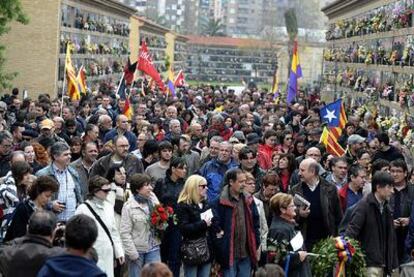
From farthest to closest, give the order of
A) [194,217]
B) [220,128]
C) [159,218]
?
[220,128], [194,217], [159,218]

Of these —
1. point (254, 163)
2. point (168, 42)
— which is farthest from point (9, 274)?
point (168, 42)

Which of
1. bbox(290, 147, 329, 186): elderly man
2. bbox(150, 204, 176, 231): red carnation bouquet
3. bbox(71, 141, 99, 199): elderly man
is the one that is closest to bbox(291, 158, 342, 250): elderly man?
bbox(290, 147, 329, 186): elderly man

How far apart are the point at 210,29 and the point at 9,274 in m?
164

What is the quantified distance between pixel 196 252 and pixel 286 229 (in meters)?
1.32

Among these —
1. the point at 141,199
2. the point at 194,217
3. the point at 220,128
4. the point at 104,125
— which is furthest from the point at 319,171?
the point at 104,125

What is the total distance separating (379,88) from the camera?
36.2m

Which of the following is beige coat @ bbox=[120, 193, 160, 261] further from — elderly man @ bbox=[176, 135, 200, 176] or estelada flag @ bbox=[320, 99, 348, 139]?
estelada flag @ bbox=[320, 99, 348, 139]

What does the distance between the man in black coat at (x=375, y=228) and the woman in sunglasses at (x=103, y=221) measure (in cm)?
257

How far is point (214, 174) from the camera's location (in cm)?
1444

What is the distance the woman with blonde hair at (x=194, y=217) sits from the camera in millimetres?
Result: 11781

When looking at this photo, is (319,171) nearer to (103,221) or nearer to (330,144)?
(103,221)

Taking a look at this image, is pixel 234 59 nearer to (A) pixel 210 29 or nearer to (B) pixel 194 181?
(A) pixel 210 29

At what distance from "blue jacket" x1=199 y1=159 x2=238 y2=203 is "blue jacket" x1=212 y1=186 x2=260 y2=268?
5.50 feet

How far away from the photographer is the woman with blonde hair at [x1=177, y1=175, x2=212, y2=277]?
38.7 ft
